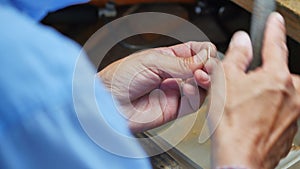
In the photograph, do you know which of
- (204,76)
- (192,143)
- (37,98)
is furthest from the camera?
(192,143)

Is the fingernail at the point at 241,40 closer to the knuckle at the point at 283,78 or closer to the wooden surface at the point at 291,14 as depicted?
the knuckle at the point at 283,78

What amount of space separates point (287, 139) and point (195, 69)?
17cm

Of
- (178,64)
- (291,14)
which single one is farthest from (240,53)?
(291,14)

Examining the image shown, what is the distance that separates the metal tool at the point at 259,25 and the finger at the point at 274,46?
0.05ft

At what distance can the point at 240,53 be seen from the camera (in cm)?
61

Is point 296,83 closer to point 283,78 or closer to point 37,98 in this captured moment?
point 283,78

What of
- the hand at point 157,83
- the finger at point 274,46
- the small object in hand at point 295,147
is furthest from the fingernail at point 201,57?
the small object in hand at point 295,147

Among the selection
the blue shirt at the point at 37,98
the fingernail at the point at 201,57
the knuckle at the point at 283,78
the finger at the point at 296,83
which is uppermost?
the blue shirt at the point at 37,98

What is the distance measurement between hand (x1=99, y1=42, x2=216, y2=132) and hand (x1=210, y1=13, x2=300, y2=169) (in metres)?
0.12

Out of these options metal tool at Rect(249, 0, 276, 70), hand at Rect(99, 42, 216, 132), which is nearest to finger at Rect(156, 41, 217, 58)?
hand at Rect(99, 42, 216, 132)

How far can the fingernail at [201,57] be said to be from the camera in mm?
717

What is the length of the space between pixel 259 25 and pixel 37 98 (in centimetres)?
35

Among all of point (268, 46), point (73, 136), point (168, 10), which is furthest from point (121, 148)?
point (168, 10)

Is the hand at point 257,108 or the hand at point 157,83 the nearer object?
the hand at point 257,108
